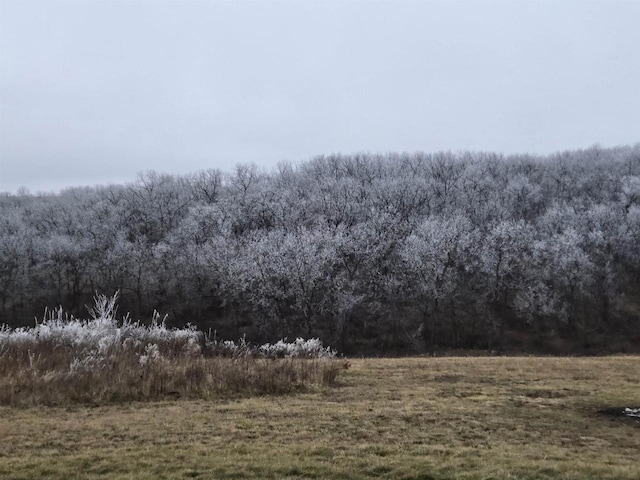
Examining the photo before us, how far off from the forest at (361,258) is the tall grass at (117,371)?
3155 centimetres

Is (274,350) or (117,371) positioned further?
(274,350)

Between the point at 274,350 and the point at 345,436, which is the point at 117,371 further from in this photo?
the point at 274,350

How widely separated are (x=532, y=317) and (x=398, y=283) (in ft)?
44.1

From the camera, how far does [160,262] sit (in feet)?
214

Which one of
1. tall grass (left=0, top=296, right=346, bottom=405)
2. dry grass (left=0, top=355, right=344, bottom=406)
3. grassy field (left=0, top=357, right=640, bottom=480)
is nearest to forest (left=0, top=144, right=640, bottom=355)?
tall grass (left=0, top=296, right=346, bottom=405)

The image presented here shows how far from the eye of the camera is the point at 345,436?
8.78 meters

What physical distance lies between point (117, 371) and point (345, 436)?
6.64m

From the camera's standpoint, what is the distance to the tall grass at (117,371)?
40.0 feet

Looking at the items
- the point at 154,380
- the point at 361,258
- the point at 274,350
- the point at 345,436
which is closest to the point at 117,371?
the point at 154,380

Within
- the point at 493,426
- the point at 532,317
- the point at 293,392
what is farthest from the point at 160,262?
the point at 493,426

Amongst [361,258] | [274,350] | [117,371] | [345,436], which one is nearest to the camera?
[345,436]

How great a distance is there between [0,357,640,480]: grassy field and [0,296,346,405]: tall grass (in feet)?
2.25

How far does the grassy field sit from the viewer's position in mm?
6965

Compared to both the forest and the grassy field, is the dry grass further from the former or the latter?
the forest
